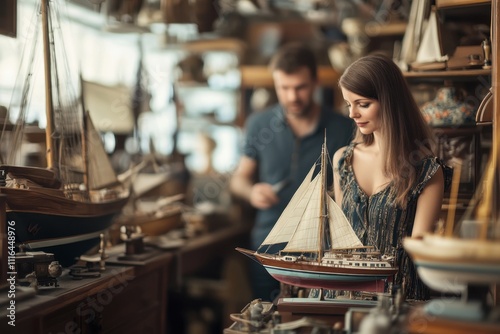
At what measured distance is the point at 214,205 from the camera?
16.4ft

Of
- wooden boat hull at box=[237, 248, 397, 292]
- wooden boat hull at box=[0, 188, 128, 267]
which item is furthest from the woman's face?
wooden boat hull at box=[0, 188, 128, 267]

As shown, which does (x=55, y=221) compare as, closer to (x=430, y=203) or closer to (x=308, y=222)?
(x=308, y=222)

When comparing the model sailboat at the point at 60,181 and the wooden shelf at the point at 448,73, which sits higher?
the wooden shelf at the point at 448,73

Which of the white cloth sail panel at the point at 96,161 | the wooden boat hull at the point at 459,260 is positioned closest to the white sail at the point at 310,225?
the wooden boat hull at the point at 459,260

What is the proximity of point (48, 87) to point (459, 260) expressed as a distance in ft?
5.30

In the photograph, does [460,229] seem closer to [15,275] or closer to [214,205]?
[15,275]

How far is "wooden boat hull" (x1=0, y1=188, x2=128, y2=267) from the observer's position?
2.04 m

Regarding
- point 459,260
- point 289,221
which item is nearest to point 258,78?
point 289,221

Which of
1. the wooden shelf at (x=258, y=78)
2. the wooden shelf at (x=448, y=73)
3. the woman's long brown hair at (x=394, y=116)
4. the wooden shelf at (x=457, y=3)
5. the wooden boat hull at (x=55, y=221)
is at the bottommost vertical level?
the wooden boat hull at (x=55, y=221)

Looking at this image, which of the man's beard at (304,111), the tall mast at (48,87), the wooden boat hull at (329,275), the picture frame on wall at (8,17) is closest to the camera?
the wooden boat hull at (329,275)

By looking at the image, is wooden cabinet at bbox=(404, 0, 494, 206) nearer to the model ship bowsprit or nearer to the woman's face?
the woman's face

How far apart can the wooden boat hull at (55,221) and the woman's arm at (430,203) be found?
1.21 m

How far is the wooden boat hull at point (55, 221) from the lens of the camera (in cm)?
204

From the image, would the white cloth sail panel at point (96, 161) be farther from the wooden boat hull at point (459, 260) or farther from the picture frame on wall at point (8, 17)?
the wooden boat hull at point (459, 260)
